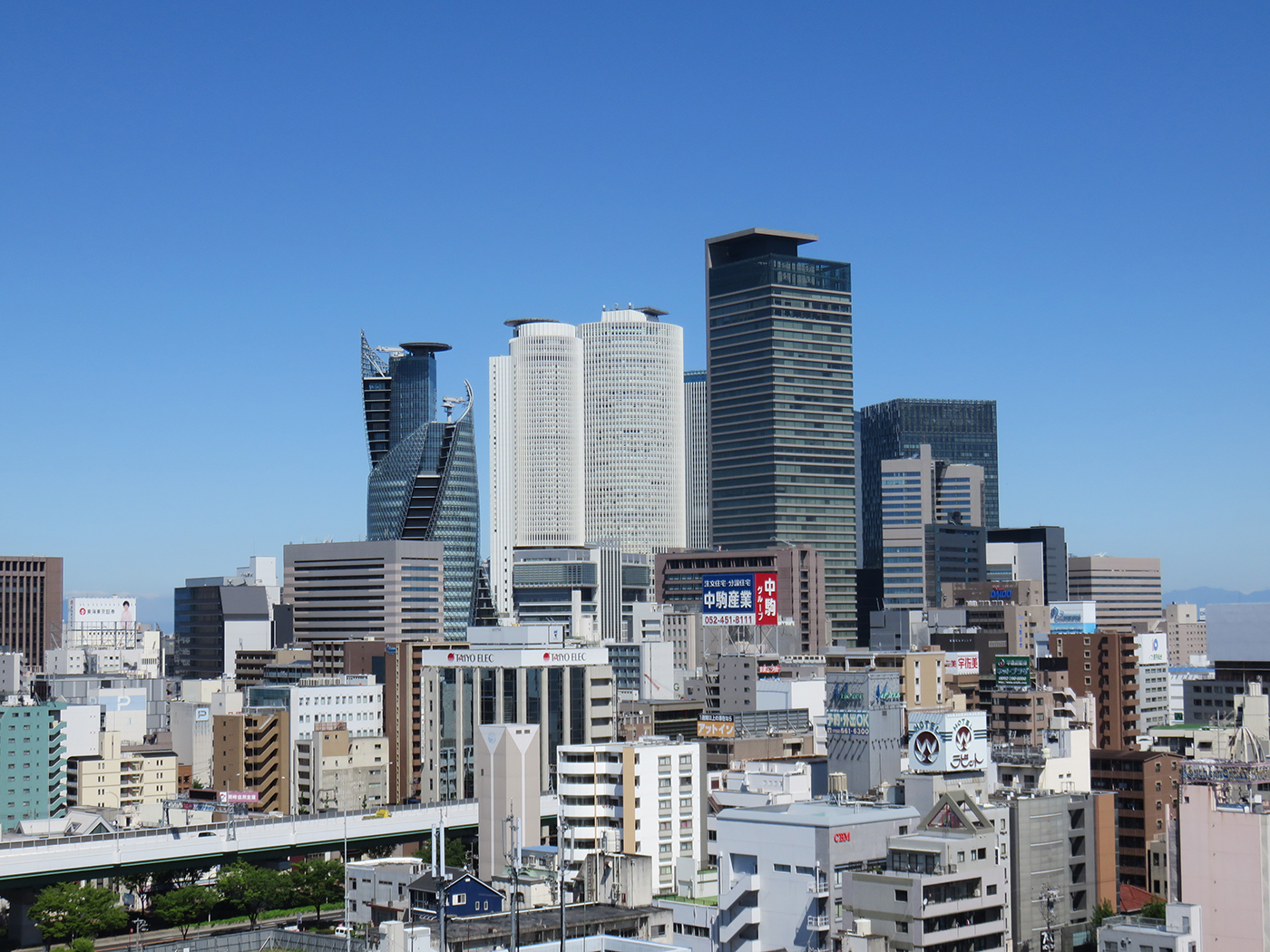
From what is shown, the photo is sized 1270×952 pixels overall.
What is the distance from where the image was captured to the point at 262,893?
381 ft

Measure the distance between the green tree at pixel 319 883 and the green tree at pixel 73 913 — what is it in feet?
45.5

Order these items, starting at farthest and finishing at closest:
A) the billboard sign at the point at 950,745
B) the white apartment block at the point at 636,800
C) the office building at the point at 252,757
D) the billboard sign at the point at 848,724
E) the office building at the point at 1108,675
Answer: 1. the office building at the point at 1108,675
2. the office building at the point at 252,757
3. the billboard sign at the point at 848,724
4. the white apartment block at the point at 636,800
5. the billboard sign at the point at 950,745

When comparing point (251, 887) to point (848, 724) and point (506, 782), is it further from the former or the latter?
point (848, 724)

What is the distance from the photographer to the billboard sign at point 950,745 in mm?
99375

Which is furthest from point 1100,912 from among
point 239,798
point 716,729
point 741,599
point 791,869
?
point 239,798

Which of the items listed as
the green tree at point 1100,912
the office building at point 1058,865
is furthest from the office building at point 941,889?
the green tree at point 1100,912

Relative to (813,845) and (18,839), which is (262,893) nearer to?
(18,839)

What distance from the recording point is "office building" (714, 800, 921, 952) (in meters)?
78.5

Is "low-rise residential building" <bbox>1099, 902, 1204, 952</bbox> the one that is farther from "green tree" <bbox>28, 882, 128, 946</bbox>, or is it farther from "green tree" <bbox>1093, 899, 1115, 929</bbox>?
"green tree" <bbox>28, 882, 128, 946</bbox>

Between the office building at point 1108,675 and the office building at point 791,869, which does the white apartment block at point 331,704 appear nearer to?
the office building at point 1108,675

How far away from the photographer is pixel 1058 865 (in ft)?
285

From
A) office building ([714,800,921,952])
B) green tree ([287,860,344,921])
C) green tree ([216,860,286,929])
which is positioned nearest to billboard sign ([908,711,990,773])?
Result: office building ([714,800,921,952])

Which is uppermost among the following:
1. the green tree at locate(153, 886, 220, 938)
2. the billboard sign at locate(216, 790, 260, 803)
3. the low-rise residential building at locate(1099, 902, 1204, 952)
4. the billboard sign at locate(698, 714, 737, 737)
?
the billboard sign at locate(698, 714, 737, 737)

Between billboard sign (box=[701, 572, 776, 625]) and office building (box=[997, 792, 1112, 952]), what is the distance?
8579cm
